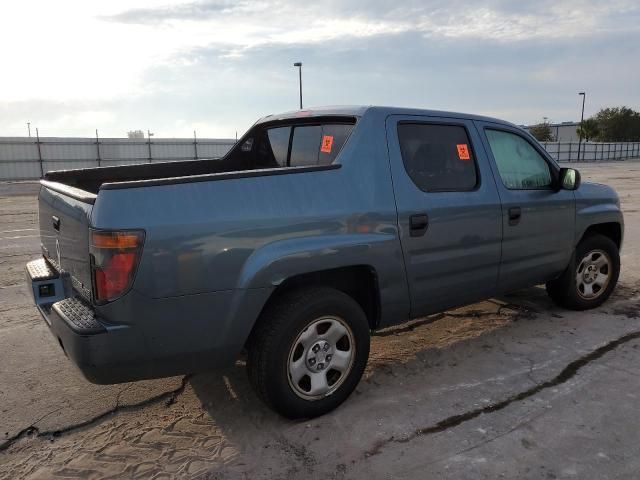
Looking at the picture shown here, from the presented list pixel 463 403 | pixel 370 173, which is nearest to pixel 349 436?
pixel 463 403

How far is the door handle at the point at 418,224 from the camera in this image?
3271 millimetres

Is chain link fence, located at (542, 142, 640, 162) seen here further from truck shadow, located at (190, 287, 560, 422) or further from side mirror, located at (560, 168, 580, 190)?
side mirror, located at (560, 168, 580, 190)

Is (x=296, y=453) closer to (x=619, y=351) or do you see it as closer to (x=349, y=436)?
(x=349, y=436)

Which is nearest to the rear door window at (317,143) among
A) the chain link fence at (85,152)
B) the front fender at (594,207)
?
the front fender at (594,207)

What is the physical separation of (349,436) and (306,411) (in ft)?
0.96

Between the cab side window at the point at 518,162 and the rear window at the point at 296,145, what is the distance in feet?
4.34

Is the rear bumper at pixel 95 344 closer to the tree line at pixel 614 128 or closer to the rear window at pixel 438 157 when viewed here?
the rear window at pixel 438 157

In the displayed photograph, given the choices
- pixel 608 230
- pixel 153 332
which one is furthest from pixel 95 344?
pixel 608 230

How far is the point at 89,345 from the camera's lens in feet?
8.07

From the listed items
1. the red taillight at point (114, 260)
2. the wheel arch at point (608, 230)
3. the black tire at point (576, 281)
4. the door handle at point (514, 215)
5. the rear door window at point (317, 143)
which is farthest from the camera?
the wheel arch at point (608, 230)

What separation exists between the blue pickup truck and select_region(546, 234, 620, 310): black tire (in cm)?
43

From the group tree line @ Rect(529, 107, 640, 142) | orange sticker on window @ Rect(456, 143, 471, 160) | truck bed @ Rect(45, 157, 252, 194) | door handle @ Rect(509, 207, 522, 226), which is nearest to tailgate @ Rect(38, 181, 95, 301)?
truck bed @ Rect(45, 157, 252, 194)

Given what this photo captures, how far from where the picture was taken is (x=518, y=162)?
4.19 metres

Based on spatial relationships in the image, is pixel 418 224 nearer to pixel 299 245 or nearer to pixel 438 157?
pixel 438 157
